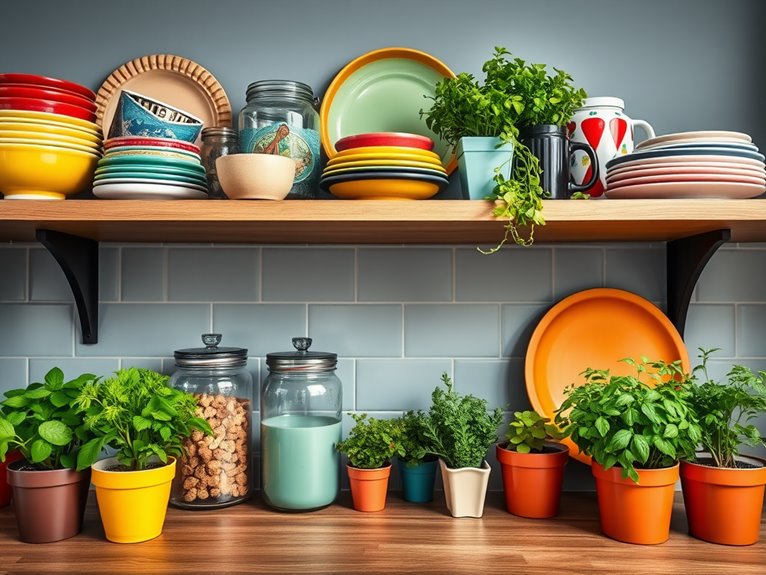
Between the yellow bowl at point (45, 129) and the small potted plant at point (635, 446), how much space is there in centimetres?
91

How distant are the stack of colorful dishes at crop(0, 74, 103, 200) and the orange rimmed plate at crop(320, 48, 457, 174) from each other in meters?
0.44

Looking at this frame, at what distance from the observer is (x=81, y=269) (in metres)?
1.20

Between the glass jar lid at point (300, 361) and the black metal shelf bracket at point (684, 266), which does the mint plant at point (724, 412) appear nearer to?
the black metal shelf bracket at point (684, 266)

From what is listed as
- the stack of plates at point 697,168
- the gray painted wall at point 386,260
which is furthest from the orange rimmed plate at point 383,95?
the stack of plates at point 697,168

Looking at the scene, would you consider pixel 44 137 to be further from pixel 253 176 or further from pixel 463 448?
pixel 463 448

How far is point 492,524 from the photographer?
106 centimetres

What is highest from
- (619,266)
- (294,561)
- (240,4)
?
(240,4)

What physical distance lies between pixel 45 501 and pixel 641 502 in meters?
0.91

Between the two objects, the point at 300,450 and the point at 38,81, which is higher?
the point at 38,81

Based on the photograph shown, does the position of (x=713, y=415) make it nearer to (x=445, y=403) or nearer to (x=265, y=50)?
(x=445, y=403)

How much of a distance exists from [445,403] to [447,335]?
20 cm

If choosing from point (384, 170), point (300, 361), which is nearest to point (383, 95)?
point (384, 170)

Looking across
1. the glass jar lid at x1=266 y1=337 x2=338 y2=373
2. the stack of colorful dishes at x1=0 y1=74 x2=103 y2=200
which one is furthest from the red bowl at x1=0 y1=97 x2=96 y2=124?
the glass jar lid at x1=266 y1=337 x2=338 y2=373

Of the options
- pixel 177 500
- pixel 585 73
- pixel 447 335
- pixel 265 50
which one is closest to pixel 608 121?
pixel 585 73
